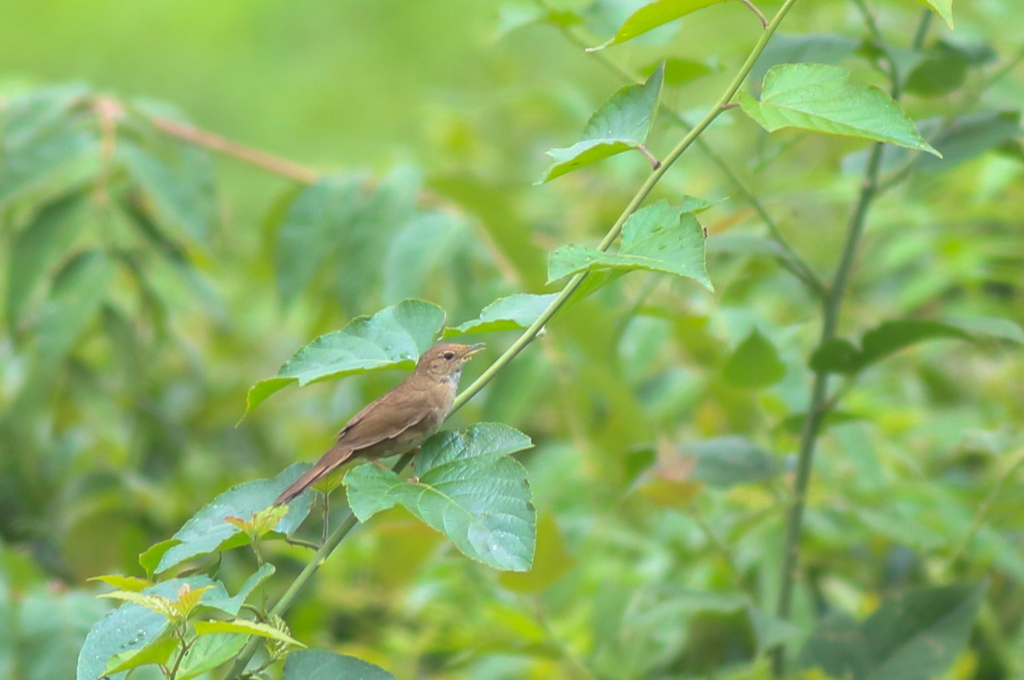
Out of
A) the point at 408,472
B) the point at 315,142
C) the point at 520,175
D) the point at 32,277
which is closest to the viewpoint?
the point at 408,472

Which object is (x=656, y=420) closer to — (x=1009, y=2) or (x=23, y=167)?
(x=1009, y=2)

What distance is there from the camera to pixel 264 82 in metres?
3.70

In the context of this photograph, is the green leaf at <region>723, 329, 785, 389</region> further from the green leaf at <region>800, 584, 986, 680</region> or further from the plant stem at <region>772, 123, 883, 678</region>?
the green leaf at <region>800, 584, 986, 680</region>

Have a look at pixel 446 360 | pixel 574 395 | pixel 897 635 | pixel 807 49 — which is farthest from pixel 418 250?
pixel 897 635

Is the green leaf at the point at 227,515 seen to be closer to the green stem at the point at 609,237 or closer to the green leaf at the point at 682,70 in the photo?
the green stem at the point at 609,237

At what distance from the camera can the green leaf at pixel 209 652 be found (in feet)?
1.55

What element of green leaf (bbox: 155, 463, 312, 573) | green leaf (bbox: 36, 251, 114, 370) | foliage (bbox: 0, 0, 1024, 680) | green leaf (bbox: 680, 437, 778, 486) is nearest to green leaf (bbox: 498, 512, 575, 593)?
foliage (bbox: 0, 0, 1024, 680)

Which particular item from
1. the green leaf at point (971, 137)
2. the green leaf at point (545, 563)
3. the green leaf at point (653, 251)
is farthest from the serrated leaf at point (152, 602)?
the green leaf at point (971, 137)

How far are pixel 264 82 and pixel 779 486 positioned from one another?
10.5 ft

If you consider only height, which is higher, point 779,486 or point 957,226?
point 779,486

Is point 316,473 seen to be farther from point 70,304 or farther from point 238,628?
point 70,304

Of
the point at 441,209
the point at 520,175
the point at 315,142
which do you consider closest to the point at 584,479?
the point at 441,209

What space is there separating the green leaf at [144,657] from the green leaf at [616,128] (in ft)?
1.00

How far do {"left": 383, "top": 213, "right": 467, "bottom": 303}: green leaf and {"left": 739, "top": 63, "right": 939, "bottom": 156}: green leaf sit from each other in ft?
2.70
